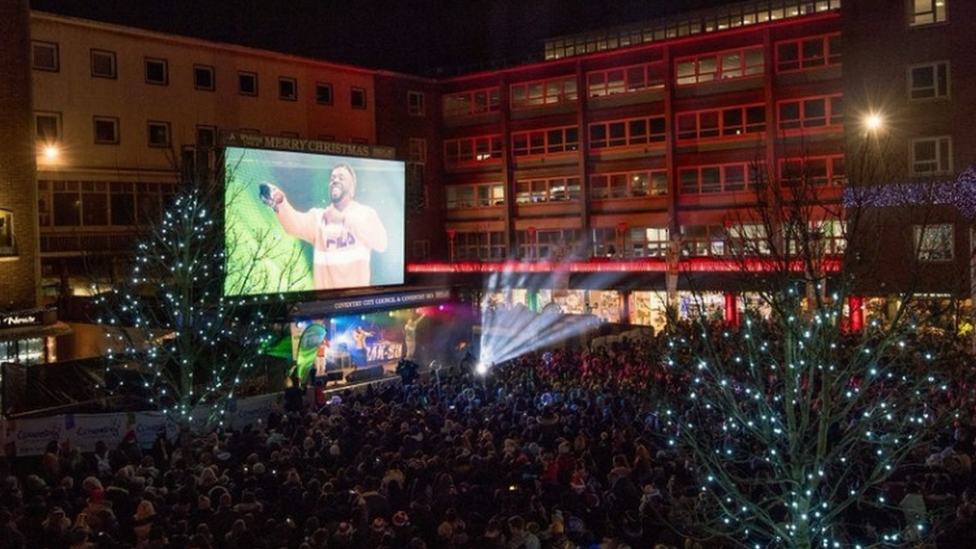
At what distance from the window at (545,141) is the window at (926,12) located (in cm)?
1898

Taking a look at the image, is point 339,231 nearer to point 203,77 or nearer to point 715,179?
point 203,77

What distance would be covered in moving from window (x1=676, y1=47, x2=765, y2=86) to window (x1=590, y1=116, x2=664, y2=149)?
249 centimetres

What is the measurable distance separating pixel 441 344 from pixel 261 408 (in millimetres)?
15489

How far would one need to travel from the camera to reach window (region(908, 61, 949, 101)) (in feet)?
100

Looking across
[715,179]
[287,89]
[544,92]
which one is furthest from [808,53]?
[287,89]

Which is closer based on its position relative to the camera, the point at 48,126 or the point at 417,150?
the point at 48,126

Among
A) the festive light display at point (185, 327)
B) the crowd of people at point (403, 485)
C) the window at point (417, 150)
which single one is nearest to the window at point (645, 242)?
the window at point (417, 150)

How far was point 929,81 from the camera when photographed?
30.8 m

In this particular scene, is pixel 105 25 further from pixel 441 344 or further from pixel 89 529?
pixel 89 529

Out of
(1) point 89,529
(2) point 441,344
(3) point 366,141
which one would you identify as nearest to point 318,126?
(3) point 366,141

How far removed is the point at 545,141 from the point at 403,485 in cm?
3629

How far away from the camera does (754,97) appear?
4081cm

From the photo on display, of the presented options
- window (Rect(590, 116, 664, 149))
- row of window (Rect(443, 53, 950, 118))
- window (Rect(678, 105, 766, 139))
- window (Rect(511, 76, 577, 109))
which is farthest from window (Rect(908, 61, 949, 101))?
window (Rect(511, 76, 577, 109))

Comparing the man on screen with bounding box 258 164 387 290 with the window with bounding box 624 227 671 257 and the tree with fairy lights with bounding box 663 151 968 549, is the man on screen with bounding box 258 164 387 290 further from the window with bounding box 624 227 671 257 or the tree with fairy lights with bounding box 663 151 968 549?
the tree with fairy lights with bounding box 663 151 968 549
